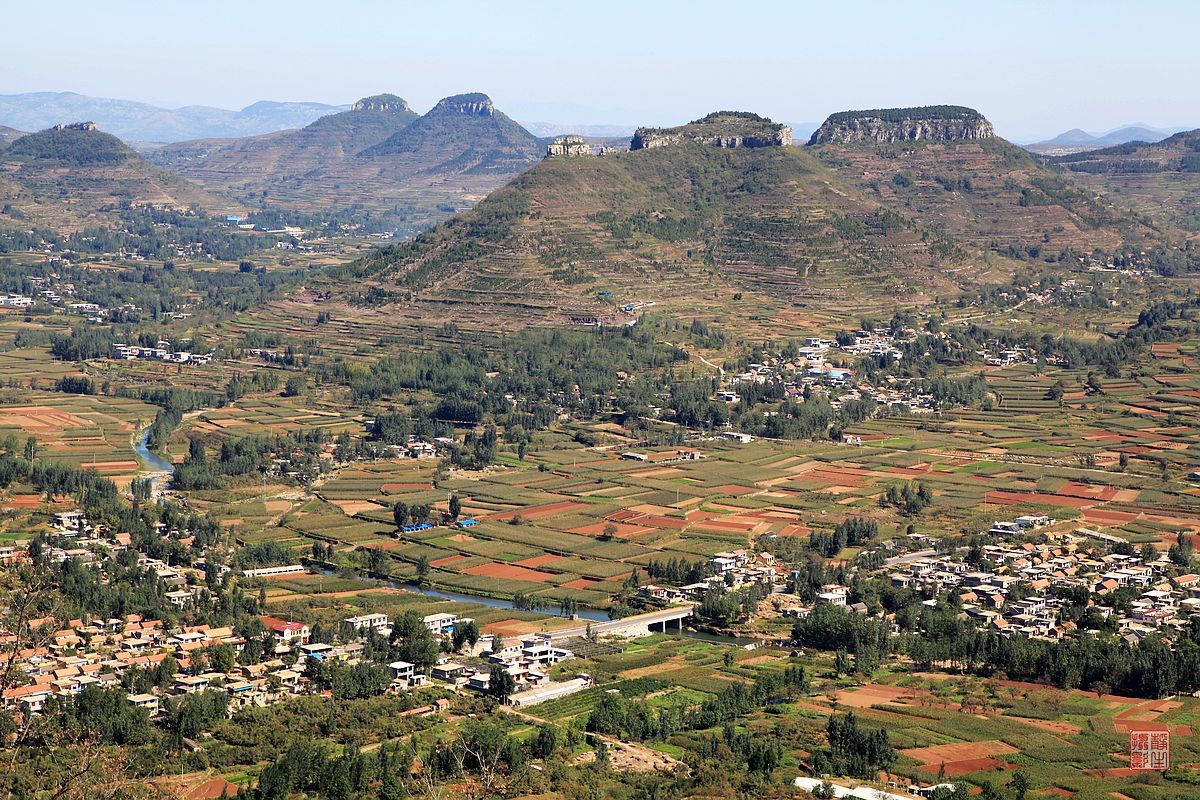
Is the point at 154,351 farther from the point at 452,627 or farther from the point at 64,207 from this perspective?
the point at 64,207

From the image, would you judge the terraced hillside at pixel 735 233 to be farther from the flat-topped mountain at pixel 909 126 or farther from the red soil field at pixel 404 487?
the red soil field at pixel 404 487

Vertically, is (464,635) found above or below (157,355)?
below

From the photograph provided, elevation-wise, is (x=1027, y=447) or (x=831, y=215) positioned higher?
(x=831, y=215)

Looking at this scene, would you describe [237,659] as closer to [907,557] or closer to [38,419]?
[907,557]

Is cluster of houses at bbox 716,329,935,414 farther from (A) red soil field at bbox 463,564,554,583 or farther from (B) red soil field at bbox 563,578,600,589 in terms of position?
(B) red soil field at bbox 563,578,600,589

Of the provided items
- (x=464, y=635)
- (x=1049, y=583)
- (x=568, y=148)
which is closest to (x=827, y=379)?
(x=1049, y=583)

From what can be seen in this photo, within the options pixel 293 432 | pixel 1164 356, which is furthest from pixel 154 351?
pixel 1164 356
